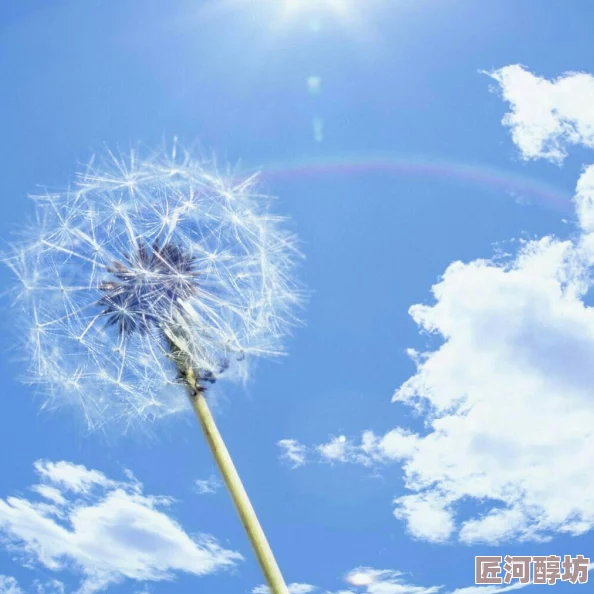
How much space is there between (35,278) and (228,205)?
11.1 feet

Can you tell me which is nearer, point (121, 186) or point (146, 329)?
point (146, 329)

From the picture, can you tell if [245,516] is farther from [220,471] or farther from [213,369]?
[213,369]

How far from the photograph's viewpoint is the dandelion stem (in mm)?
9594


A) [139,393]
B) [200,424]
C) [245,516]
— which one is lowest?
[245,516]

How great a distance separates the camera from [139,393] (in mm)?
11469

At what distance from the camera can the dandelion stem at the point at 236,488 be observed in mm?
9594

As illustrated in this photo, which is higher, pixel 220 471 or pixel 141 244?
pixel 141 244

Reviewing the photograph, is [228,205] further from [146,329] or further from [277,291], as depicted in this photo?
[146,329]

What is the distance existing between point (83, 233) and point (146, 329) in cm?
199

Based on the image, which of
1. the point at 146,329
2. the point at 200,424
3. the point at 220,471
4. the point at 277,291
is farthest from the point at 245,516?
the point at 277,291

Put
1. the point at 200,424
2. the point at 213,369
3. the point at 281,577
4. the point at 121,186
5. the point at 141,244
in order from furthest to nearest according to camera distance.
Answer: the point at 121,186 → the point at 141,244 → the point at 213,369 → the point at 200,424 → the point at 281,577

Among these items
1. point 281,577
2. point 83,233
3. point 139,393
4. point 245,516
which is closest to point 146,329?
point 139,393

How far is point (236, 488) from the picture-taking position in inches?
391

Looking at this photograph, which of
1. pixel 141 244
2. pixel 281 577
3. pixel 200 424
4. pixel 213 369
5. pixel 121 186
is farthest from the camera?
pixel 121 186
